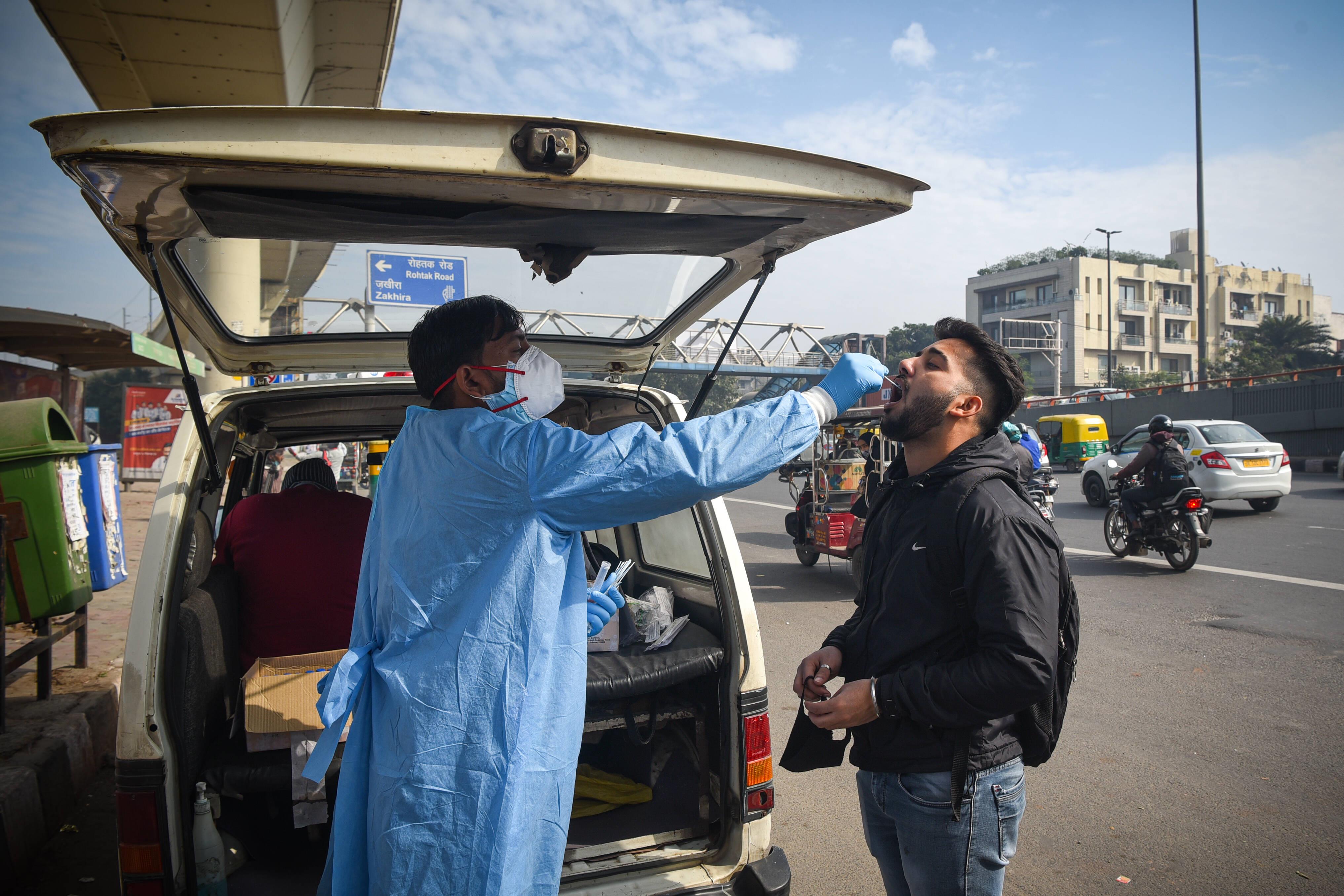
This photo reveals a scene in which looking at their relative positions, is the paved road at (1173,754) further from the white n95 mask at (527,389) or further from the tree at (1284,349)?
the tree at (1284,349)

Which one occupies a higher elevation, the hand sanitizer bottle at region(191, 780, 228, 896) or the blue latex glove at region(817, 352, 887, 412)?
the blue latex glove at region(817, 352, 887, 412)

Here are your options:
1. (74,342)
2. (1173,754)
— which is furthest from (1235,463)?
(74,342)

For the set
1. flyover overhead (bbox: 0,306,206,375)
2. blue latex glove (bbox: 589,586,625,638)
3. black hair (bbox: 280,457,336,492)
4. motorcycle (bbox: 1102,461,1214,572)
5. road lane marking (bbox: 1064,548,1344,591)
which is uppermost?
flyover overhead (bbox: 0,306,206,375)

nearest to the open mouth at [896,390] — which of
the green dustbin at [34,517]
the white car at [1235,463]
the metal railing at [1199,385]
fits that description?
the green dustbin at [34,517]

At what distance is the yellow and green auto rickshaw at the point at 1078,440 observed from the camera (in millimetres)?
25797

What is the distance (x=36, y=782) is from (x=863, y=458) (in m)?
8.10

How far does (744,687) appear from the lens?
2566 millimetres

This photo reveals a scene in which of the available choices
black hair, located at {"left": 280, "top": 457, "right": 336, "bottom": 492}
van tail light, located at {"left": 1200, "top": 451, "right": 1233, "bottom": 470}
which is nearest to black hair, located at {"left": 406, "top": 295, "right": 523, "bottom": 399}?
black hair, located at {"left": 280, "top": 457, "right": 336, "bottom": 492}

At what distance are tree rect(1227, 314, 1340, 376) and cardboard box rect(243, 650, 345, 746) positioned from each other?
58.8 meters

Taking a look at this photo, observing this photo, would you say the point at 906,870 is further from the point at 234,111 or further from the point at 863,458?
the point at 863,458

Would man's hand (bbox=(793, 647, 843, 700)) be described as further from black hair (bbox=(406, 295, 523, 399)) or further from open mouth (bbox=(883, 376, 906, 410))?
black hair (bbox=(406, 295, 523, 399))

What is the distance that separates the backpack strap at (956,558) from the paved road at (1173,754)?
1782 millimetres

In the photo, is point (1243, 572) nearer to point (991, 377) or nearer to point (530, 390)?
point (991, 377)

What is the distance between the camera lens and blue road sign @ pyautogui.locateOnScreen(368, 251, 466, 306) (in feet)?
8.22
